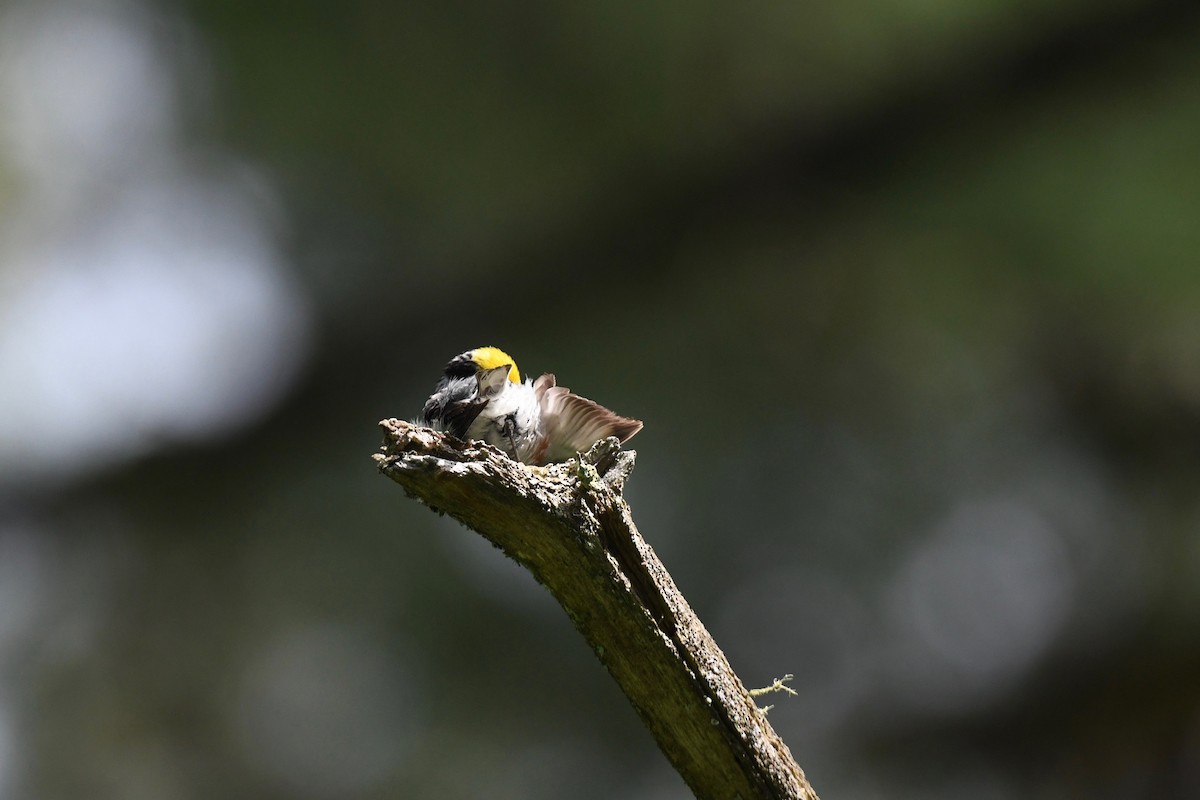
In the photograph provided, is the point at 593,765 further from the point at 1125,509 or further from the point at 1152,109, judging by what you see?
the point at 1152,109

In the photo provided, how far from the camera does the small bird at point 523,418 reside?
0.84 meters

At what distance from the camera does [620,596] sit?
0.60m

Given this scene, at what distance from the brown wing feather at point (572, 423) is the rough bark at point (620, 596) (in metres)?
0.22

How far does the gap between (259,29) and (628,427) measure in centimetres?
148

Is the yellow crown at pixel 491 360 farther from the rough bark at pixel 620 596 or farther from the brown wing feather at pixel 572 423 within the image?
the rough bark at pixel 620 596

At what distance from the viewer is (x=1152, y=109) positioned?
1.64 m

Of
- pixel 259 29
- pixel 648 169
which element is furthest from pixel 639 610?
pixel 259 29

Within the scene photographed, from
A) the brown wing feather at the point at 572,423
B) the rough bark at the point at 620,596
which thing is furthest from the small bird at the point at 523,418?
the rough bark at the point at 620,596

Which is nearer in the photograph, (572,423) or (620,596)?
(620,596)

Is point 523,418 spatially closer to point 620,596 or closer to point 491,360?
point 491,360

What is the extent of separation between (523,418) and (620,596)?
11.0 inches

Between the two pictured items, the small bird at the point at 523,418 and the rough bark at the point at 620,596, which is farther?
the small bird at the point at 523,418

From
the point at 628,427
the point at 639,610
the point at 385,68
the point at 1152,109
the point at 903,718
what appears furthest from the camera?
Result: the point at 903,718

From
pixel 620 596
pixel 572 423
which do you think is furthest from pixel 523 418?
pixel 620 596
